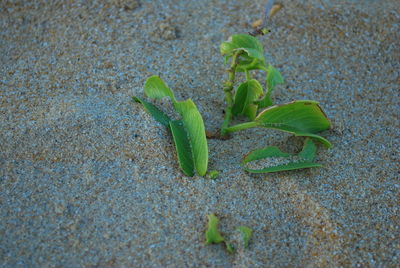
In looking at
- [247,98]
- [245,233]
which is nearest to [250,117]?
[247,98]

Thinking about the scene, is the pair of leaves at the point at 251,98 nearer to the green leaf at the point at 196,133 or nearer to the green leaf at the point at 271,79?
the green leaf at the point at 271,79

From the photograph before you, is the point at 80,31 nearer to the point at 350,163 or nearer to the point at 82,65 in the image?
the point at 82,65

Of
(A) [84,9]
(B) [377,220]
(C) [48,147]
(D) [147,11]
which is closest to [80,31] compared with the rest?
(A) [84,9]

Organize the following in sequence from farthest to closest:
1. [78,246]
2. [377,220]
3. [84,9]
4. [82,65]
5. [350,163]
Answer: [84,9] → [82,65] → [350,163] → [377,220] → [78,246]

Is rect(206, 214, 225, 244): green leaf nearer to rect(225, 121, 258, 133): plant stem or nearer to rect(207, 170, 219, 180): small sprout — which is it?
rect(207, 170, 219, 180): small sprout

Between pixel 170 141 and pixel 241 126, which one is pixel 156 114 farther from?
pixel 241 126

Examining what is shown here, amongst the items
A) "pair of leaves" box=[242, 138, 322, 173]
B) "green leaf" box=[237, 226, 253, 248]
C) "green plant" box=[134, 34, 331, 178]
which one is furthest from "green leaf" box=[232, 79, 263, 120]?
"green leaf" box=[237, 226, 253, 248]
